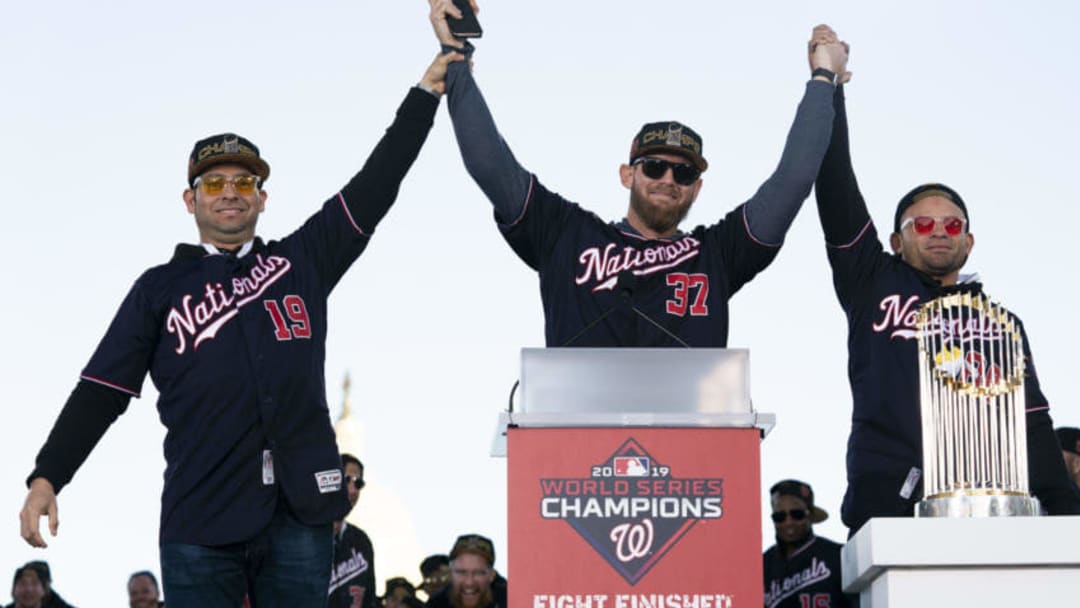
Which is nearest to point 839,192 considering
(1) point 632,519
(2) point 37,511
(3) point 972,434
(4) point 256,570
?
(3) point 972,434

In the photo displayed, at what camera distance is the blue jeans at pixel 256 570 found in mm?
4734

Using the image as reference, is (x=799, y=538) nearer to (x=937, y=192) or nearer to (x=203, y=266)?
(x=937, y=192)

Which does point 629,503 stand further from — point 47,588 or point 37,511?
point 47,588

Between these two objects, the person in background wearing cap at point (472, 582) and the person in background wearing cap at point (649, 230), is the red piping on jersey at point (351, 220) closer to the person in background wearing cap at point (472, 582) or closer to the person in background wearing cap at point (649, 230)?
the person in background wearing cap at point (649, 230)

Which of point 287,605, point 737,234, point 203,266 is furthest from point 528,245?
point 287,605

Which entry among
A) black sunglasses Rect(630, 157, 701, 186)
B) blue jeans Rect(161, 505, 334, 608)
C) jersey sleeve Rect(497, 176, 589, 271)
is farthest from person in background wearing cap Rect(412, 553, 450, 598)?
blue jeans Rect(161, 505, 334, 608)

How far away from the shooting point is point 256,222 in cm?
531

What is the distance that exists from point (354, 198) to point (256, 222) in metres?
0.31

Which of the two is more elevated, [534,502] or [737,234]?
[737,234]

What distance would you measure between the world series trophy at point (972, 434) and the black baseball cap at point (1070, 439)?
454 centimetres

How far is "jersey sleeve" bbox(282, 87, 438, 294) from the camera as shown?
17.5ft

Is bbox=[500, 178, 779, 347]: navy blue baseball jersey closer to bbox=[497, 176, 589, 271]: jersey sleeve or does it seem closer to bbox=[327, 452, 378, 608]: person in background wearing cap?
bbox=[497, 176, 589, 271]: jersey sleeve

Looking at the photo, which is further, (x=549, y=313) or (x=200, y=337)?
(x=549, y=313)

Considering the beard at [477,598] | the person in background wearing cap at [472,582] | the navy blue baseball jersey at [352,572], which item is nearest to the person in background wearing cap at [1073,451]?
the person in background wearing cap at [472,582]
